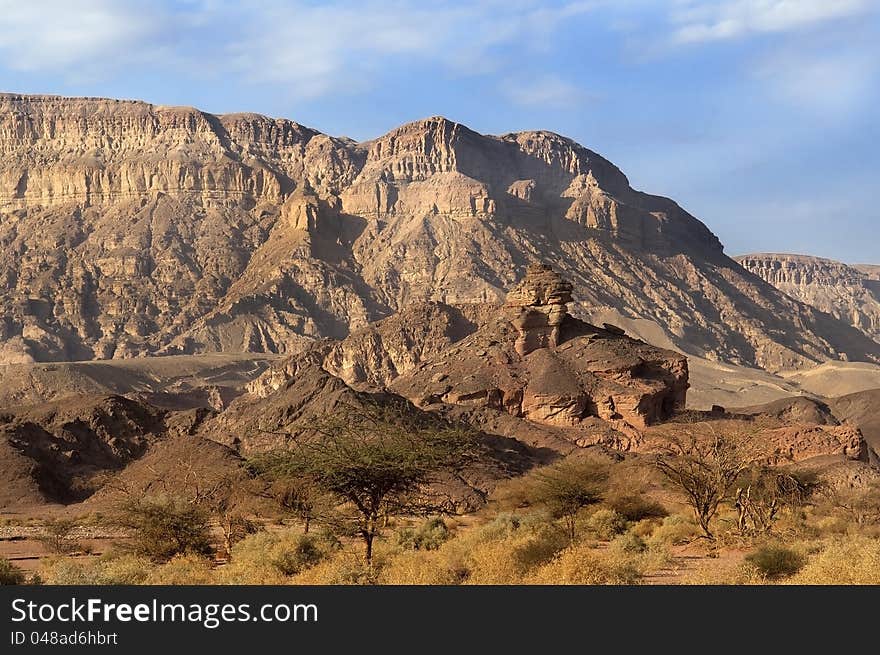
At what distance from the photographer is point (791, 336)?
592ft

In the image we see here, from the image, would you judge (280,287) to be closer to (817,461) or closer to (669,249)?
(669,249)

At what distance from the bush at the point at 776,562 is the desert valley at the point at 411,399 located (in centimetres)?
9

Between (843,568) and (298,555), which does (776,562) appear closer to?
(843,568)

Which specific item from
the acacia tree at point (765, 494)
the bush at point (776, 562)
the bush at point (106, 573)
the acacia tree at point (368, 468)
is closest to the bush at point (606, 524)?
the acacia tree at point (765, 494)

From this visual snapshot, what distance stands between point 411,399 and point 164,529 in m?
34.4

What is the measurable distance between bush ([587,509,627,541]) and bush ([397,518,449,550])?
14.7 ft

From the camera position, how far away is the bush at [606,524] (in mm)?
35369

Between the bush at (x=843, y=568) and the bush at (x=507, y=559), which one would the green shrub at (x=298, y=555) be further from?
the bush at (x=843, y=568)

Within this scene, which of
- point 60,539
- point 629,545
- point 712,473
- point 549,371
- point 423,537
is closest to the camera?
point 629,545

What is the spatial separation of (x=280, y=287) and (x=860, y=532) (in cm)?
13849

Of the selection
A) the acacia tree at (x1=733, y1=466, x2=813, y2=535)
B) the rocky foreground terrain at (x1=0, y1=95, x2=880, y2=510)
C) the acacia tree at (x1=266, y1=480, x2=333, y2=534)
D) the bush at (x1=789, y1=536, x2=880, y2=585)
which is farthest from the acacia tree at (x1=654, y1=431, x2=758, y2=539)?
the rocky foreground terrain at (x1=0, y1=95, x2=880, y2=510)

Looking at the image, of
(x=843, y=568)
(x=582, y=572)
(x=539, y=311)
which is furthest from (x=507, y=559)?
(x=539, y=311)

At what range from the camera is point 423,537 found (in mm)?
33750
